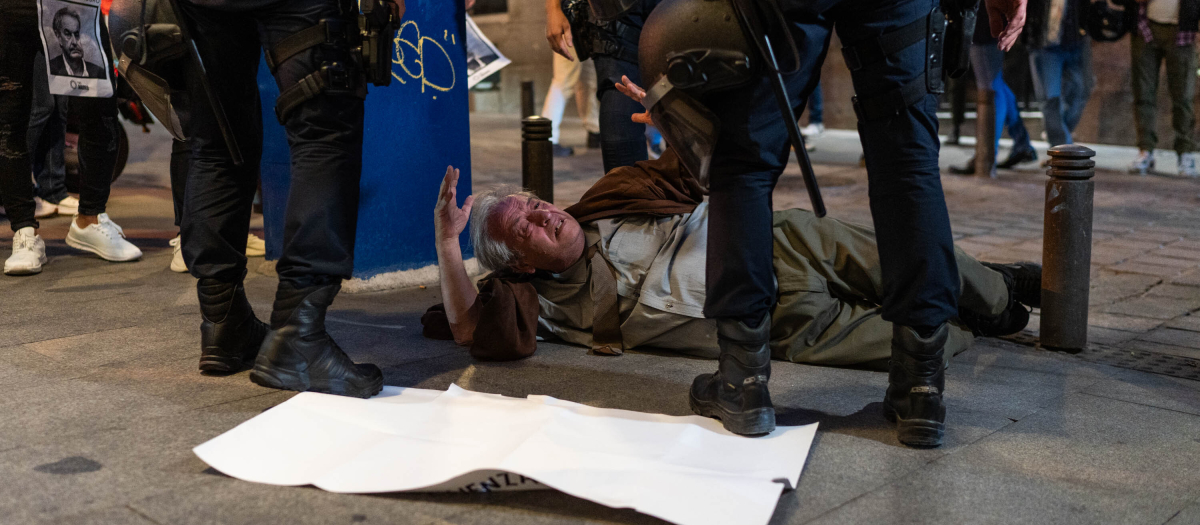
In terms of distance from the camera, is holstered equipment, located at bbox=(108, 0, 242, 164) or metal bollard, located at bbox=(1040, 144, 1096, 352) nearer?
holstered equipment, located at bbox=(108, 0, 242, 164)

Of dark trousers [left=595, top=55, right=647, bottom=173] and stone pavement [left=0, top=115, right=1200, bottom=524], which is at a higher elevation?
dark trousers [left=595, top=55, right=647, bottom=173]

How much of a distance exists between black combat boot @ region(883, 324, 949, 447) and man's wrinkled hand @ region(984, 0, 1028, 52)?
2.51ft

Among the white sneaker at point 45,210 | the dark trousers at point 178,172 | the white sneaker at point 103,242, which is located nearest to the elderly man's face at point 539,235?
the dark trousers at point 178,172

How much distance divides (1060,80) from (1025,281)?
→ 4651 mm

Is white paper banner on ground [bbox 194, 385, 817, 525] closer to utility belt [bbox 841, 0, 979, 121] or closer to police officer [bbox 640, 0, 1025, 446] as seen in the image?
police officer [bbox 640, 0, 1025, 446]

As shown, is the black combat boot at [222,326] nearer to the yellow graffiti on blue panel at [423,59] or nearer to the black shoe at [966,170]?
the yellow graffiti on blue panel at [423,59]

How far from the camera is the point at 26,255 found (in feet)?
13.7

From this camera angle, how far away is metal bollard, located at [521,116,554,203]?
4348 millimetres

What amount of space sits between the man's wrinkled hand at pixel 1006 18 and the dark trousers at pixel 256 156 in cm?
160

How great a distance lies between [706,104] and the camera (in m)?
2.23

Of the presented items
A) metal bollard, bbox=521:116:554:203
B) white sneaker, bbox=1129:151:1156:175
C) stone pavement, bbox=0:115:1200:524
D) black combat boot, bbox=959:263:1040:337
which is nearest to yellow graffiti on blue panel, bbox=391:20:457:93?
metal bollard, bbox=521:116:554:203

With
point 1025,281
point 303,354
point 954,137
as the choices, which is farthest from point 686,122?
point 954,137

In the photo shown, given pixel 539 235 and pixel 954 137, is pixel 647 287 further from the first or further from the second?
pixel 954 137

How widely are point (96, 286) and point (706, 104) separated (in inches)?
113
